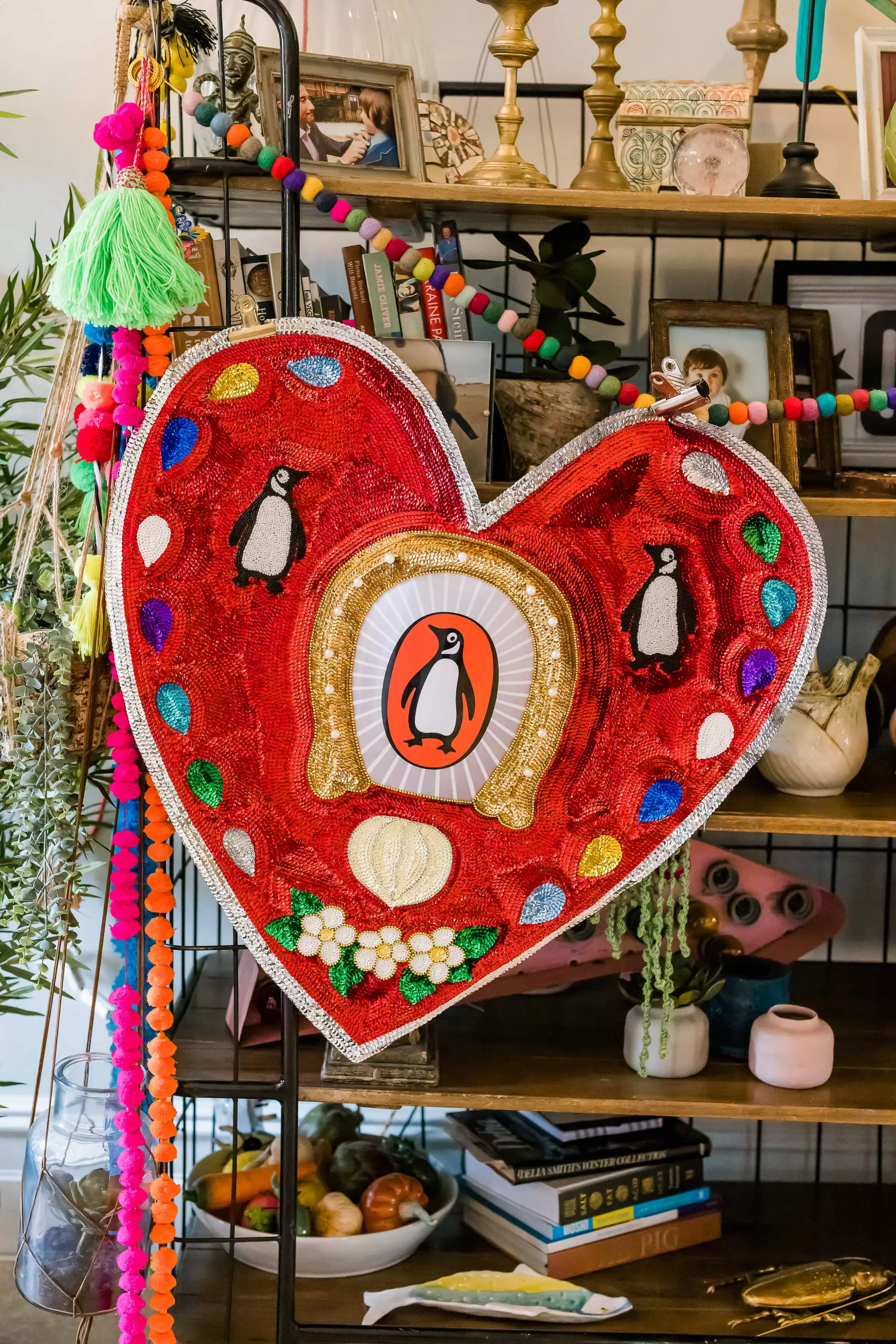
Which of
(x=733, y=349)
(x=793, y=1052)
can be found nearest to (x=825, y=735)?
(x=793, y=1052)

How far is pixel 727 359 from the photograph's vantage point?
156cm

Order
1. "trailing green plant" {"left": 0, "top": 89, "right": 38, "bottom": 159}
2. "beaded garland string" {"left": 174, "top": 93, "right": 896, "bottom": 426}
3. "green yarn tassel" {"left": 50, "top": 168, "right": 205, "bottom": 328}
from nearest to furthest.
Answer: "green yarn tassel" {"left": 50, "top": 168, "right": 205, "bottom": 328} < "beaded garland string" {"left": 174, "top": 93, "right": 896, "bottom": 426} < "trailing green plant" {"left": 0, "top": 89, "right": 38, "bottom": 159}

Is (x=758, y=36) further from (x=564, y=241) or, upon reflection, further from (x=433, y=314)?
(x=433, y=314)

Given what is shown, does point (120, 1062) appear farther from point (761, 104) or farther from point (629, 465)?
point (761, 104)

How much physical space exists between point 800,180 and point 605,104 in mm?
260

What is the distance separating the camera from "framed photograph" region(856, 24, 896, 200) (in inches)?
58.5

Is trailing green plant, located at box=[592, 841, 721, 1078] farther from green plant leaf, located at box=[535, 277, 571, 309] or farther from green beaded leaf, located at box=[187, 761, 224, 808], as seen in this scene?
green plant leaf, located at box=[535, 277, 571, 309]

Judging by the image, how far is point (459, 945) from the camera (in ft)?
4.82

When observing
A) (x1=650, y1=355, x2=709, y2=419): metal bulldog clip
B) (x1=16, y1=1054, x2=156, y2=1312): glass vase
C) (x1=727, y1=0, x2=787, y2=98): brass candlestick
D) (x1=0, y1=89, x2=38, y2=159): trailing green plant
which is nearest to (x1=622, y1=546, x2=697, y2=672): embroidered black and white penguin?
(x1=650, y1=355, x2=709, y2=419): metal bulldog clip

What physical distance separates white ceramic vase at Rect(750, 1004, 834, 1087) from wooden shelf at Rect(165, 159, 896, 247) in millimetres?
981

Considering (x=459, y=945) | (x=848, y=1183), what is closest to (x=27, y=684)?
(x=459, y=945)

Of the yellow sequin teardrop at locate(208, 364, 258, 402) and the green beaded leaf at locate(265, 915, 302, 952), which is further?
the green beaded leaf at locate(265, 915, 302, 952)

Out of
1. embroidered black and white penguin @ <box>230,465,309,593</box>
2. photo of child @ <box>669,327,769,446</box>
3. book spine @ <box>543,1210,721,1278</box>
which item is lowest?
book spine @ <box>543,1210,721,1278</box>

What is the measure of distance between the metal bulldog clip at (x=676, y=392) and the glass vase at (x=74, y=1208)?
1.03 meters
